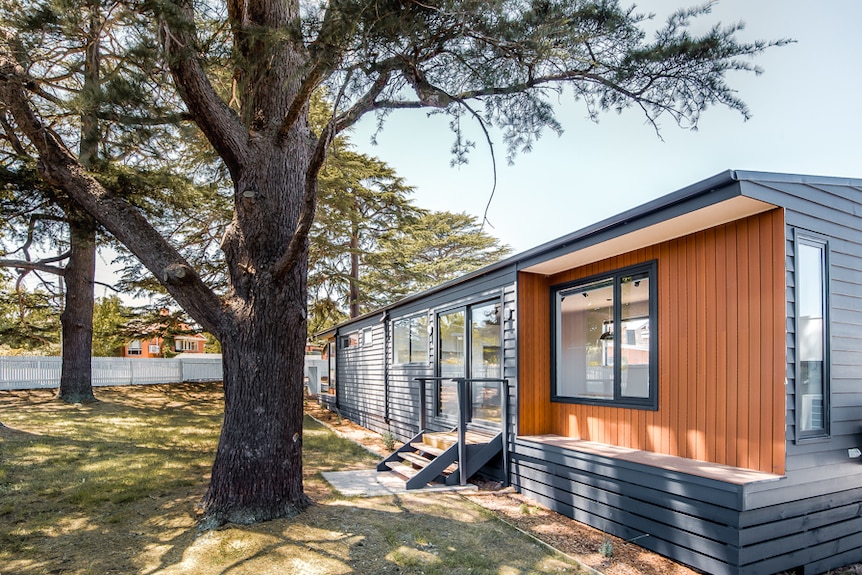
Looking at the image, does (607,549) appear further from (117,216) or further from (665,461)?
(117,216)

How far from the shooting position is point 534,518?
16.1 ft

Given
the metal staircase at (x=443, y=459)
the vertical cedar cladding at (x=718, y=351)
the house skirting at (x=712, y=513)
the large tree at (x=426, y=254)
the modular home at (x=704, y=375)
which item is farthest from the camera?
the large tree at (x=426, y=254)

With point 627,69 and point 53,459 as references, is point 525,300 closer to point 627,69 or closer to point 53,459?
point 627,69

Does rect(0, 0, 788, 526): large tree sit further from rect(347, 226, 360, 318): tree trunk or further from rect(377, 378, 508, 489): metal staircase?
rect(347, 226, 360, 318): tree trunk

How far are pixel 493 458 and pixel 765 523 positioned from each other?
3165 millimetres

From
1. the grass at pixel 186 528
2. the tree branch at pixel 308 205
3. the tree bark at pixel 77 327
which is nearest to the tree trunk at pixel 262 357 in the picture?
the tree branch at pixel 308 205

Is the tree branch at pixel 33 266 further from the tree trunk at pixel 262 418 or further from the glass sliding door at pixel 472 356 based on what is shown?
the glass sliding door at pixel 472 356

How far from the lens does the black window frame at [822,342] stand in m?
3.80

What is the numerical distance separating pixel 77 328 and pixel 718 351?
1336cm

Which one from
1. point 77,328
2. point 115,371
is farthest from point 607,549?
point 115,371

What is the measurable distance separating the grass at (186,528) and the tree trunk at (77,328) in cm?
476

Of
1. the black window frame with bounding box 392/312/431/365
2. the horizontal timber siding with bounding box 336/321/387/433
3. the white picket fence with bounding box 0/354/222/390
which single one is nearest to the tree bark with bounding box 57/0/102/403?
the white picket fence with bounding box 0/354/222/390

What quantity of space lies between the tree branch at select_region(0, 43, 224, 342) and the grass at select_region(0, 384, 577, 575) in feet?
5.89

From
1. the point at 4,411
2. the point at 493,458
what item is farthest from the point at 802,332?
the point at 4,411
